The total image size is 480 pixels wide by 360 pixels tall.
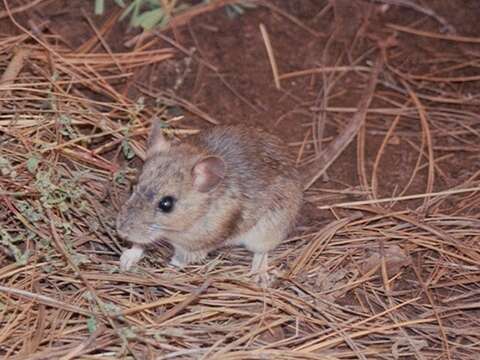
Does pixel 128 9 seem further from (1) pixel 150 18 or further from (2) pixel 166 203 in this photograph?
(2) pixel 166 203

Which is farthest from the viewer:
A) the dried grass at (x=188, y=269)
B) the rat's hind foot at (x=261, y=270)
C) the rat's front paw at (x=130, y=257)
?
the rat's hind foot at (x=261, y=270)

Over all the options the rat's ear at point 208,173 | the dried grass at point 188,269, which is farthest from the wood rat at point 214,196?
the dried grass at point 188,269

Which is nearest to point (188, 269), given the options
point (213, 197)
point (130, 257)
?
point (130, 257)

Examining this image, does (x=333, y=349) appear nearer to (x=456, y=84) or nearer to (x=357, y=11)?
(x=456, y=84)

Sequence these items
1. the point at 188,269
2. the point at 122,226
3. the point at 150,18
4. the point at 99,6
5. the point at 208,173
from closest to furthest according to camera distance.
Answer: the point at 122,226 < the point at 208,173 < the point at 188,269 < the point at 99,6 < the point at 150,18

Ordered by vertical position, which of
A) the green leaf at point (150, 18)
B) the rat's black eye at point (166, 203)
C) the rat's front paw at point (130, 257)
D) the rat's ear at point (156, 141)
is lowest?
the rat's front paw at point (130, 257)

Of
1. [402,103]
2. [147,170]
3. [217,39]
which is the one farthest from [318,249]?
[217,39]

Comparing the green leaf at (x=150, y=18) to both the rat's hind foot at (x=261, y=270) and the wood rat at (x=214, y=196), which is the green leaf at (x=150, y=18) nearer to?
the wood rat at (x=214, y=196)
